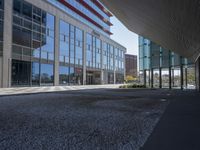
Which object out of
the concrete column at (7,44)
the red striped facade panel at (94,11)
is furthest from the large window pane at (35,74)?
the red striped facade panel at (94,11)

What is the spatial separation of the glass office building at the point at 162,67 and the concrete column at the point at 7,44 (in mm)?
21085

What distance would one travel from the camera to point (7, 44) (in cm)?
2795

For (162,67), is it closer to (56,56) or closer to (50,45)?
(56,56)

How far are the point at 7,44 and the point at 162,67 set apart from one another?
23.2 m

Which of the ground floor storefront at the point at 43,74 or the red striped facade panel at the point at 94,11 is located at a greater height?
the red striped facade panel at the point at 94,11

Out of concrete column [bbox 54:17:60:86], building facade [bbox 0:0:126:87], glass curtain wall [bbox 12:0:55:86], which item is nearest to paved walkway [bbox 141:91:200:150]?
building facade [bbox 0:0:126:87]

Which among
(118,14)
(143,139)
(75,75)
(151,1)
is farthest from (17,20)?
(143,139)

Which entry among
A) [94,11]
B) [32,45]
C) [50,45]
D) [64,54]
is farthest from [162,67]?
[94,11]

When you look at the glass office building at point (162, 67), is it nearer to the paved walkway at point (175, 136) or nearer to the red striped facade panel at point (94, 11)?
the paved walkway at point (175, 136)

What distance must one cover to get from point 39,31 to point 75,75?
46.0 ft

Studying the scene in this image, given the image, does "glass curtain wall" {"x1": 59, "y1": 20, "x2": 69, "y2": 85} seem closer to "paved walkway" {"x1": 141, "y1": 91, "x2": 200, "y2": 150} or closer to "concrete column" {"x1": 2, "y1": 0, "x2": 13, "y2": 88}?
"concrete column" {"x1": 2, "y1": 0, "x2": 13, "y2": 88}

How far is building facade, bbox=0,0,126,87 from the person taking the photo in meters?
28.4

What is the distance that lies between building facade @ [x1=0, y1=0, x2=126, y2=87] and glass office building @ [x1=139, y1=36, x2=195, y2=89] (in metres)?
15.8

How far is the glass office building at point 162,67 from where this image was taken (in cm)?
2981
